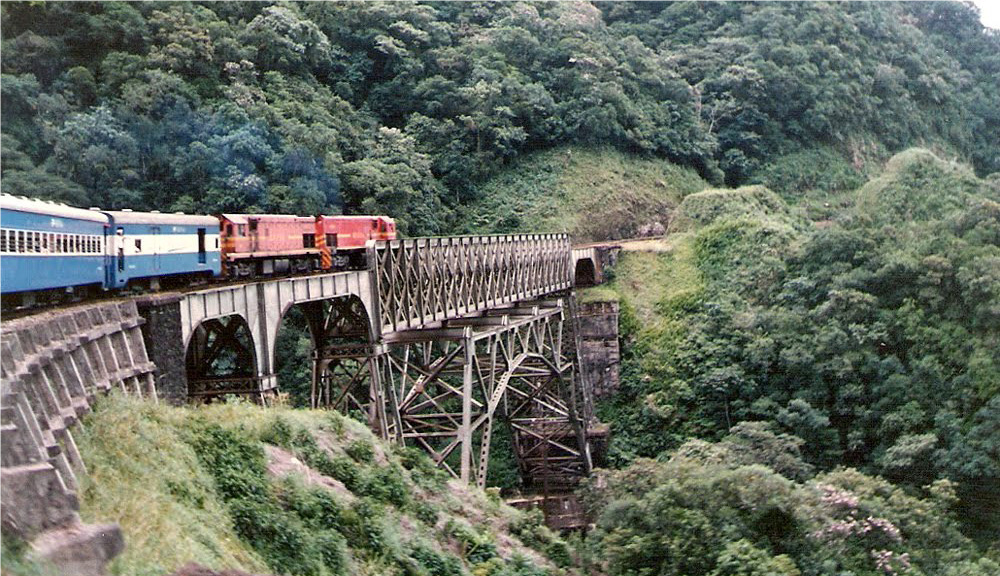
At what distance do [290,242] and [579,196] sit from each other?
2753 cm

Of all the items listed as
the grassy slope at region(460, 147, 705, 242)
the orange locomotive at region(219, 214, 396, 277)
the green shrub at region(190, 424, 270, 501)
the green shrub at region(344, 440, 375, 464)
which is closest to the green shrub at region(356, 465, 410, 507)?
Answer: the green shrub at region(344, 440, 375, 464)

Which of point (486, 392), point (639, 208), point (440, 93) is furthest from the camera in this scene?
point (639, 208)

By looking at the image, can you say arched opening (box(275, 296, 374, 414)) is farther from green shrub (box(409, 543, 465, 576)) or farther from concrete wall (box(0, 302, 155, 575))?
concrete wall (box(0, 302, 155, 575))

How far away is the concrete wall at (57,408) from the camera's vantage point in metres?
8.34

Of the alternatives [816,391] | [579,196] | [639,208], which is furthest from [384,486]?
[639,208]

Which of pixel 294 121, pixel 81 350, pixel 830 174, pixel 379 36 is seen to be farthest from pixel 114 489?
pixel 830 174

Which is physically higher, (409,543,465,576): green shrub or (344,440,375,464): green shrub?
(344,440,375,464): green shrub

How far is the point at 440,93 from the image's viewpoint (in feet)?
188

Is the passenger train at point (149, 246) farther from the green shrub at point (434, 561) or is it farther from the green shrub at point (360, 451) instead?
the green shrub at point (434, 561)

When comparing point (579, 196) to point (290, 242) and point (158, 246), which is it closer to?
point (290, 242)

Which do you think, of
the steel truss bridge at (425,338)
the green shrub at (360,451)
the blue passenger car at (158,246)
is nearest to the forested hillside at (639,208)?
the green shrub at (360,451)

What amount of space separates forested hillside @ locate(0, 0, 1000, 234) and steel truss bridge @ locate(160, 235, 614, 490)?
8.31m

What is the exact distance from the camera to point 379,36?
189 ft

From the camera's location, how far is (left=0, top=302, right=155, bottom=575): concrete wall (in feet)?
27.4
